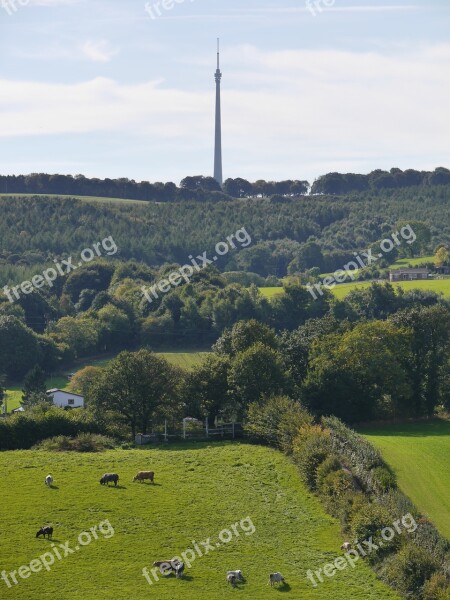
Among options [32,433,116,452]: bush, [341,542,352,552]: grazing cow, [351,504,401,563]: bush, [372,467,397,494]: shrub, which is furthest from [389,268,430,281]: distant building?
[341,542,352,552]: grazing cow

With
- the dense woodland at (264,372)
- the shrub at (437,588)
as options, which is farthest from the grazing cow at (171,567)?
the shrub at (437,588)

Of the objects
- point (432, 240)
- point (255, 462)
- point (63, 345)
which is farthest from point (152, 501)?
point (432, 240)

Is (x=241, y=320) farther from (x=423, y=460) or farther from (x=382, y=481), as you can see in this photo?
(x=382, y=481)

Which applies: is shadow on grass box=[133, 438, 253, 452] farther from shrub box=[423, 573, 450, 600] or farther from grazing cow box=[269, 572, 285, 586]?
shrub box=[423, 573, 450, 600]

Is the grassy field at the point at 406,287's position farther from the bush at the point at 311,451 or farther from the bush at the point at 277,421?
the bush at the point at 311,451

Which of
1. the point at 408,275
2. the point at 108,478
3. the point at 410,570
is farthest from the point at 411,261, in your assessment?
the point at 410,570

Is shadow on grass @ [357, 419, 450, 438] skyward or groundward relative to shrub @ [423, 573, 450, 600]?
groundward
